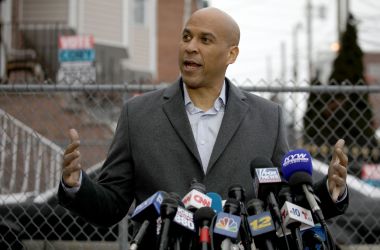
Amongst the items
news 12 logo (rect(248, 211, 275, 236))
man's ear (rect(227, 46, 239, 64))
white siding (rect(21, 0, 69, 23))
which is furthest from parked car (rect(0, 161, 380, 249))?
white siding (rect(21, 0, 69, 23))

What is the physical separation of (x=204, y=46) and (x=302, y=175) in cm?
90

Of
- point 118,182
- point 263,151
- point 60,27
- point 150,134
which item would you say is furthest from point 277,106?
point 60,27

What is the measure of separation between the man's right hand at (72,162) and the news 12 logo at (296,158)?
2.82ft

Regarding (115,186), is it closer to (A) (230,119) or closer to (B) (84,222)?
(A) (230,119)

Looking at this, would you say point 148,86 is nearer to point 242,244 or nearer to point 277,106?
point 277,106

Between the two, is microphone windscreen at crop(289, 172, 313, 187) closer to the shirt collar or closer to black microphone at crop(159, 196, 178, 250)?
black microphone at crop(159, 196, 178, 250)

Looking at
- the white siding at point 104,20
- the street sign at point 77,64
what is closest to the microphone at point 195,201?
the street sign at point 77,64

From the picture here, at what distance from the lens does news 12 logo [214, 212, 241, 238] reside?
232 cm

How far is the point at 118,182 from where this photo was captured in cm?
328

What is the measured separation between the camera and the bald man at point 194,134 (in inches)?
125

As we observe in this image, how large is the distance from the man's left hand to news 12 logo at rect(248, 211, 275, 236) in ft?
1.62

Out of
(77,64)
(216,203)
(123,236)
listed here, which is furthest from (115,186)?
(77,64)

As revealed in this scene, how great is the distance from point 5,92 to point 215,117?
2.38m

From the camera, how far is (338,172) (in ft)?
9.25
